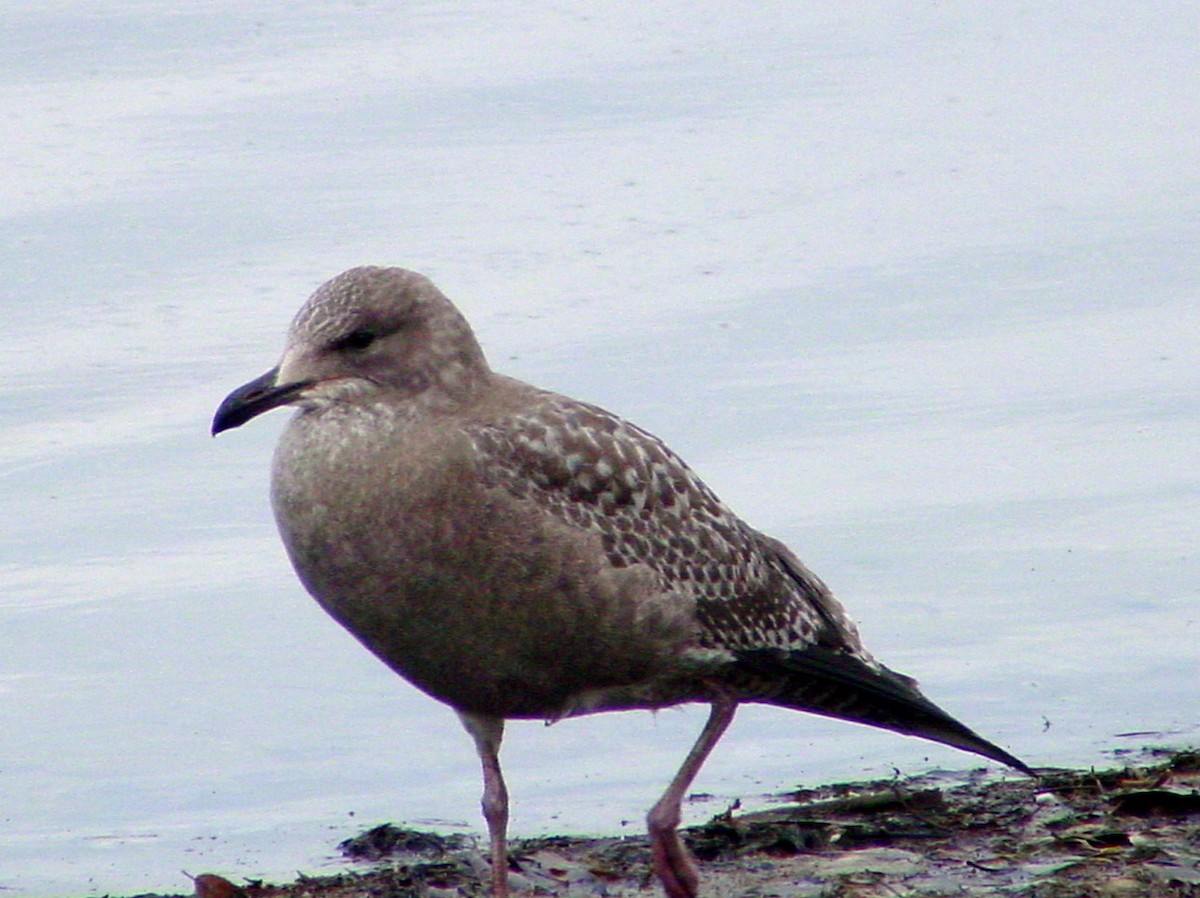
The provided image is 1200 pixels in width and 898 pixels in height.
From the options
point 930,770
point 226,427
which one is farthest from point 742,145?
point 226,427

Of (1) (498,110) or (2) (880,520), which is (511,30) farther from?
(2) (880,520)

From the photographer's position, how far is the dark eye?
717cm

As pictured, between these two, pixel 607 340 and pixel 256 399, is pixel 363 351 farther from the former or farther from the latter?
pixel 607 340

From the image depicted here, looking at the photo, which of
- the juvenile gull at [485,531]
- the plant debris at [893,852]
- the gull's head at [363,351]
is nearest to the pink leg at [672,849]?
the juvenile gull at [485,531]

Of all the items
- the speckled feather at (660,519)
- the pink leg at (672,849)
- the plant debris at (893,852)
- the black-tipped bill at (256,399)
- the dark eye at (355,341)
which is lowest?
the plant debris at (893,852)

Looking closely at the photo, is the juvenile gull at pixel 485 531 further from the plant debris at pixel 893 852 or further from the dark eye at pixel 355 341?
the plant debris at pixel 893 852

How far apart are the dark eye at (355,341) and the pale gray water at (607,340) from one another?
2354 mm

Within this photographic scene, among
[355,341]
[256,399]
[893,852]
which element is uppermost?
[355,341]

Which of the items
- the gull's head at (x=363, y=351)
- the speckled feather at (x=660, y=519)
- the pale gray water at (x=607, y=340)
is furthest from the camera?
the pale gray water at (x=607, y=340)

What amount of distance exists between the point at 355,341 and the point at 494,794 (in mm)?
1356

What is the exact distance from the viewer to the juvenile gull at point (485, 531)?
7016mm

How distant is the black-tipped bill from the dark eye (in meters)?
0.12

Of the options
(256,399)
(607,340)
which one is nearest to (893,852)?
(256,399)

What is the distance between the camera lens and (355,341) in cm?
720
